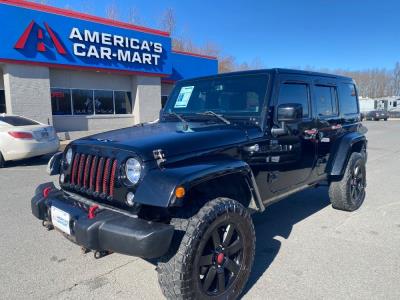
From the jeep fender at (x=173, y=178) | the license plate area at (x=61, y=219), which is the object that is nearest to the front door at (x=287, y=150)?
the jeep fender at (x=173, y=178)

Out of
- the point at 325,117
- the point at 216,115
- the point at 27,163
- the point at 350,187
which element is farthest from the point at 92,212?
the point at 27,163

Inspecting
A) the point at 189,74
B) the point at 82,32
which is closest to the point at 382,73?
the point at 189,74

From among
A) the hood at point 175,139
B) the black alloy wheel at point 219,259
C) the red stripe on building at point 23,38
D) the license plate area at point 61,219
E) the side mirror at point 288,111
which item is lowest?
the black alloy wheel at point 219,259

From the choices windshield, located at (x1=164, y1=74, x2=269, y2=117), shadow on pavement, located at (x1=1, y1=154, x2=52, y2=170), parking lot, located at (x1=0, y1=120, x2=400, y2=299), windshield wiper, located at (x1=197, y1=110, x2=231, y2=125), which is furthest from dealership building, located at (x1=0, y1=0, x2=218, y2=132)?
windshield wiper, located at (x1=197, y1=110, x2=231, y2=125)

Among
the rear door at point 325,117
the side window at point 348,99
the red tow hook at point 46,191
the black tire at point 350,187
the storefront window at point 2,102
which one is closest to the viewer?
the red tow hook at point 46,191

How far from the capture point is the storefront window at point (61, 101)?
16.0 meters

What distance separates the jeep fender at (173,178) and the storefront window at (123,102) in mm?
16723

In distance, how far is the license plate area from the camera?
2.77 meters

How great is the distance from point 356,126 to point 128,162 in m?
4.21

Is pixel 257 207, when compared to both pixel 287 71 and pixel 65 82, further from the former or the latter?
pixel 65 82

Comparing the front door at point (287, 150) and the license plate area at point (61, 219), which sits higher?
the front door at point (287, 150)

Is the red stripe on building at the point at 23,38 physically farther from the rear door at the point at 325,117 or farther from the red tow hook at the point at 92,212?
the red tow hook at the point at 92,212

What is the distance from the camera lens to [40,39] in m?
14.2

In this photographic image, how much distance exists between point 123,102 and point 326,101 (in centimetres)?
1574
